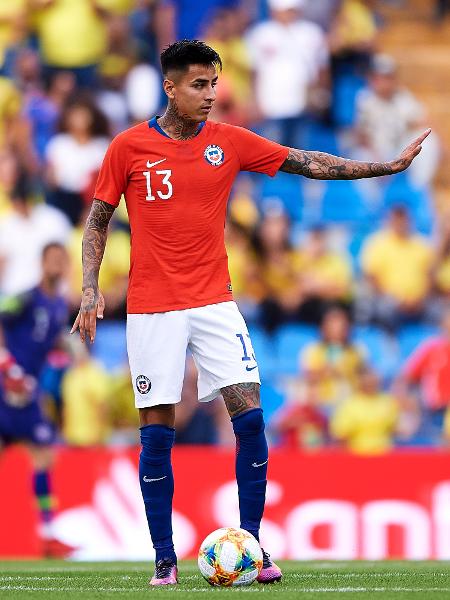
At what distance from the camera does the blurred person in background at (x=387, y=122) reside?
47.2 ft

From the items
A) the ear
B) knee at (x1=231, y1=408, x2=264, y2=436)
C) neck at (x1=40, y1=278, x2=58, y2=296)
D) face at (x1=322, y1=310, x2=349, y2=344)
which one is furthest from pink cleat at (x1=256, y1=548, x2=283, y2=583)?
face at (x1=322, y1=310, x2=349, y2=344)

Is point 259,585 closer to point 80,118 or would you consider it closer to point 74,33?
point 80,118

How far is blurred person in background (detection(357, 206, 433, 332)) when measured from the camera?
13.5 m

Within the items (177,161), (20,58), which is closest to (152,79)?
(20,58)

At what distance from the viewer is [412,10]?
623 inches

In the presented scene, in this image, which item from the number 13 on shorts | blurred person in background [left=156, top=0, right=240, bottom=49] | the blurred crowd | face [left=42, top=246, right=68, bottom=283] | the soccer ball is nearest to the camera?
the soccer ball

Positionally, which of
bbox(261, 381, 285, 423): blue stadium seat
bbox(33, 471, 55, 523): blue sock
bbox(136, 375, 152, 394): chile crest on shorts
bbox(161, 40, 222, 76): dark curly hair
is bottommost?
bbox(33, 471, 55, 523): blue sock

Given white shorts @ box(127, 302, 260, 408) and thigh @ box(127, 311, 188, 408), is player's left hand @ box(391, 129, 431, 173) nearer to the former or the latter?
white shorts @ box(127, 302, 260, 408)

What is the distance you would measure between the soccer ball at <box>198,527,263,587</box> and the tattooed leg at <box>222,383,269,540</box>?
21cm

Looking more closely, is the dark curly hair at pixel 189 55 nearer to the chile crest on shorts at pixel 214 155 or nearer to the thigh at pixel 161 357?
the chile crest on shorts at pixel 214 155

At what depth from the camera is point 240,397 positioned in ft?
19.6

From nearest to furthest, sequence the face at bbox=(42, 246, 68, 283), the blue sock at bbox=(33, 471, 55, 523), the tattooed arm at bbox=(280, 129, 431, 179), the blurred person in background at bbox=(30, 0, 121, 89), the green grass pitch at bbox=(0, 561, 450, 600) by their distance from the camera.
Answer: the green grass pitch at bbox=(0, 561, 450, 600)
the tattooed arm at bbox=(280, 129, 431, 179)
the blue sock at bbox=(33, 471, 55, 523)
the face at bbox=(42, 246, 68, 283)
the blurred person in background at bbox=(30, 0, 121, 89)

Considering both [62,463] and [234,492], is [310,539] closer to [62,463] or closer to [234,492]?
[234,492]

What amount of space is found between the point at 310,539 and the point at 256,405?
488 centimetres
